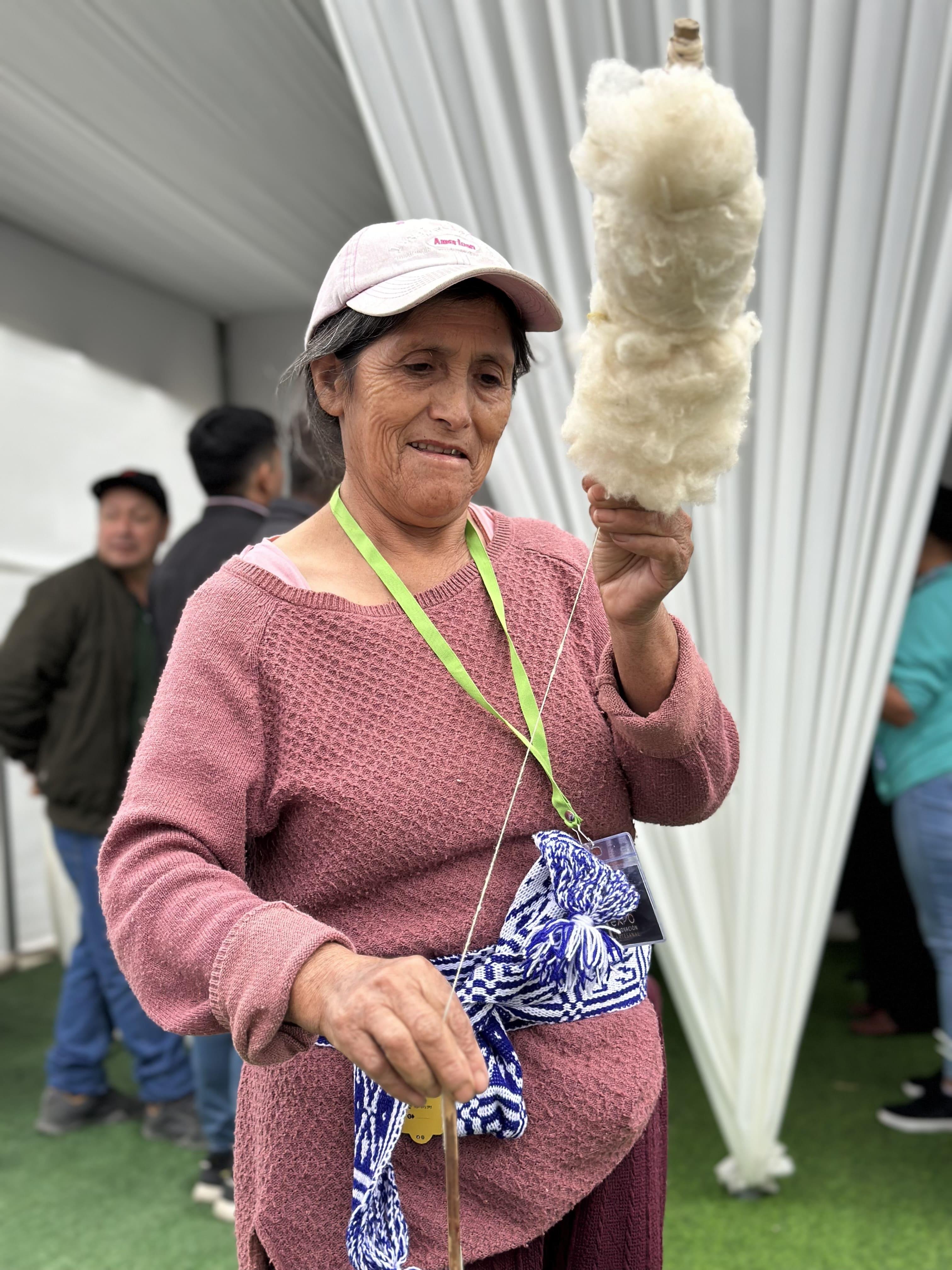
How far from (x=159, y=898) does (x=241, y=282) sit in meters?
4.99

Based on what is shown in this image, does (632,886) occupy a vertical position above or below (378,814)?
below

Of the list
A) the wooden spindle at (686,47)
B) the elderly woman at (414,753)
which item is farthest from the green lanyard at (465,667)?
the wooden spindle at (686,47)

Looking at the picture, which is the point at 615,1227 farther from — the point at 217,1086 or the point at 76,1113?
the point at 76,1113

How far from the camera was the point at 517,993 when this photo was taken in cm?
121

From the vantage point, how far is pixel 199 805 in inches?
45.0

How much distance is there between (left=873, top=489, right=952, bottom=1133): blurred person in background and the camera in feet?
10.5

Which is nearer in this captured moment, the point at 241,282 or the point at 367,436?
the point at 367,436

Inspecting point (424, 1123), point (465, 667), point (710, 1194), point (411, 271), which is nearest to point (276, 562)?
point (465, 667)

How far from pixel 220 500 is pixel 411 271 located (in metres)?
2.14

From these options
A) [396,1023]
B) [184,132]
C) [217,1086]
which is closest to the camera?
[396,1023]

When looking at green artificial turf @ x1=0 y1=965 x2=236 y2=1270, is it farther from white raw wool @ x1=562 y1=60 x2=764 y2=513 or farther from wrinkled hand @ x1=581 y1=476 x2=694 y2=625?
white raw wool @ x1=562 y1=60 x2=764 y2=513

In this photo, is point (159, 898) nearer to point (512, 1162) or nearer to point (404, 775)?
point (404, 775)

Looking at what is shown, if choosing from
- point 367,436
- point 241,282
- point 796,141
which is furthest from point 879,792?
point 241,282

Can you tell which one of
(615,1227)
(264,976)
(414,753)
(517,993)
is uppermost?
(414,753)
